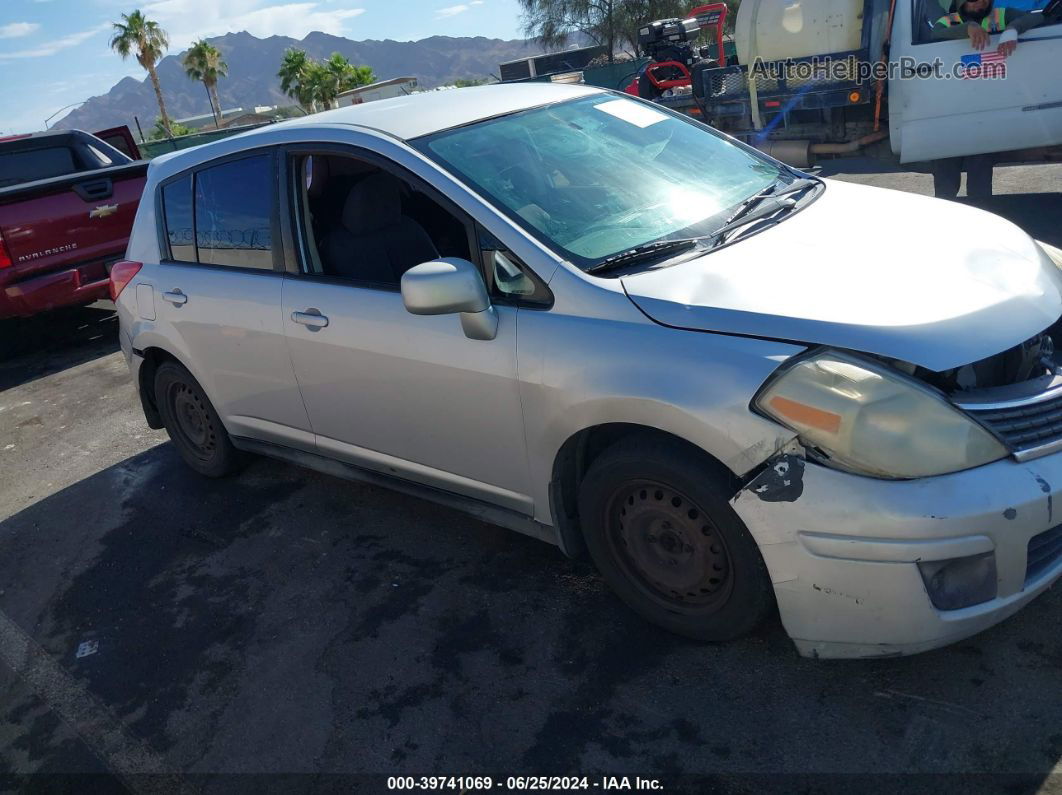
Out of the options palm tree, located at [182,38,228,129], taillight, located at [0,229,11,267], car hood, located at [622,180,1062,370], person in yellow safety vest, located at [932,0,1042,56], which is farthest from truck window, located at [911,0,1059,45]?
palm tree, located at [182,38,228,129]

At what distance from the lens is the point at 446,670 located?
3.04 metres

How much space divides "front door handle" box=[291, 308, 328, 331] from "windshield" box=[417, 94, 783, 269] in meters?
0.81

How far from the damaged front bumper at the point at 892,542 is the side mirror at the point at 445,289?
3.49ft

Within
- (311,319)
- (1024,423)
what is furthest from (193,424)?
(1024,423)

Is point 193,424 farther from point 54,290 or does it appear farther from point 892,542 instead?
point 892,542

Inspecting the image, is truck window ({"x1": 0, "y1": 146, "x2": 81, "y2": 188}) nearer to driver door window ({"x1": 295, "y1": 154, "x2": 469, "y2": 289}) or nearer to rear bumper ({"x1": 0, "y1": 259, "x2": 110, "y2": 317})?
rear bumper ({"x1": 0, "y1": 259, "x2": 110, "y2": 317})

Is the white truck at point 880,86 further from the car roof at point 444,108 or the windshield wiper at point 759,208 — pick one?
the car roof at point 444,108

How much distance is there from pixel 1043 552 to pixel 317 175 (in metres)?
3.18

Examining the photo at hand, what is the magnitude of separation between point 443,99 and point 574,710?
2577 millimetres

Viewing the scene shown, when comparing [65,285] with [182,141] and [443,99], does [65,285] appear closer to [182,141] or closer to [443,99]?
[443,99]

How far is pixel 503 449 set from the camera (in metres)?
3.14

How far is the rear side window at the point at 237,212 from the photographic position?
3.83 meters

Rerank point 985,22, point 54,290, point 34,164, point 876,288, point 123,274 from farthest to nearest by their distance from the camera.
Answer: point 34,164, point 54,290, point 985,22, point 123,274, point 876,288

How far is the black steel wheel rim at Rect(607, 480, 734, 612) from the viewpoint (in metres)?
2.68
